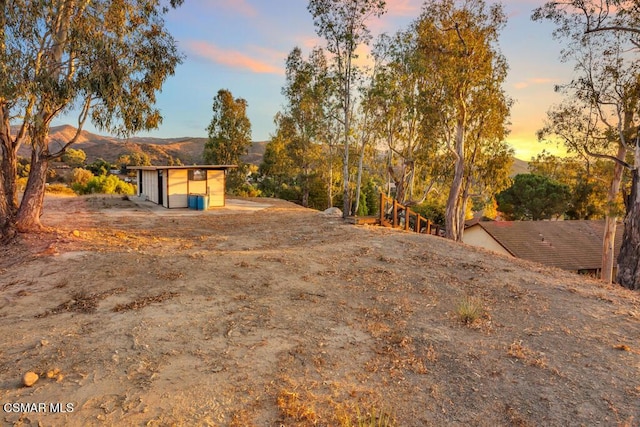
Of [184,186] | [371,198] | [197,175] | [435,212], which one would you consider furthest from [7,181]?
[371,198]

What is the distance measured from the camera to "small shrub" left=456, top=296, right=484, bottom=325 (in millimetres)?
6129

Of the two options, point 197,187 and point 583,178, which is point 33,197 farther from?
point 583,178

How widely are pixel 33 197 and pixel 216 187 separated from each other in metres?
12.0

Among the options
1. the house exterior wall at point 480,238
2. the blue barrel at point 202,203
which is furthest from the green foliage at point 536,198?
the blue barrel at point 202,203

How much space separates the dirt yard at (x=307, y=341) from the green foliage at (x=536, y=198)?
31063 millimetres

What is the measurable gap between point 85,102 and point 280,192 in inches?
1068

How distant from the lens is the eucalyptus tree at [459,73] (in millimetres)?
19000

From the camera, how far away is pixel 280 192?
39.0 meters

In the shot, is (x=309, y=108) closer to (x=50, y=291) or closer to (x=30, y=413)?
(x=50, y=291)

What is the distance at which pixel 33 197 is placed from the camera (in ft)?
39.7

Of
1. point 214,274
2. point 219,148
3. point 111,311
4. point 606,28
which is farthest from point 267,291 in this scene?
point 219,148

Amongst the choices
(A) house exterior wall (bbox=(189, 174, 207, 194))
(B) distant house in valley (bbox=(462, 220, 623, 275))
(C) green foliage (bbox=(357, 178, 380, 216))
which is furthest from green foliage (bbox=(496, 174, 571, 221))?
(A) house exterior wall (bbox=(189, 174, 207, 194))

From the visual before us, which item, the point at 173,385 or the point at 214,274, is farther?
the point at 214,274

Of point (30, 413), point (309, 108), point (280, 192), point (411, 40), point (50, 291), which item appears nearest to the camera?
point (30, 413)
